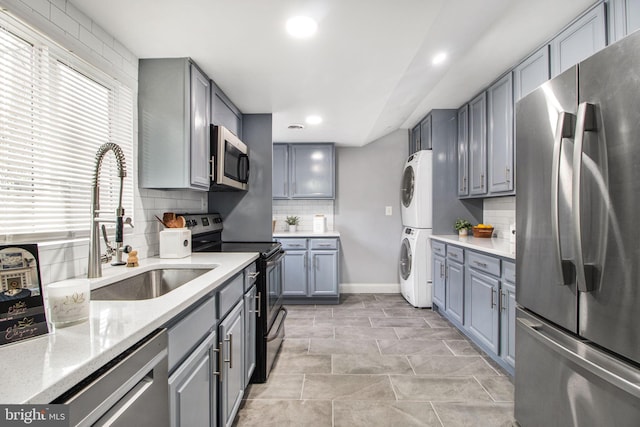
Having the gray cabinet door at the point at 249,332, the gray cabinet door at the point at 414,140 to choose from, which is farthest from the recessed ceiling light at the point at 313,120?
the gray cabinet door at the point at 249,332

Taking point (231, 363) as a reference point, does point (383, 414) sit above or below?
below

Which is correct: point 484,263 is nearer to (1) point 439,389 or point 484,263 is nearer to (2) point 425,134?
(1) point 439,389

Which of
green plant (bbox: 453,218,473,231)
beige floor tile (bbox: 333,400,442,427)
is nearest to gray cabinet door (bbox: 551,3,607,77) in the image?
green plant (bbox: 453,218,473,231)

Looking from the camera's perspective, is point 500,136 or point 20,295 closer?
point 20,295

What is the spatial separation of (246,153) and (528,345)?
2426 mm

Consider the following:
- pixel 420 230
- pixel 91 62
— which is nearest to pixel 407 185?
pixel 420 230

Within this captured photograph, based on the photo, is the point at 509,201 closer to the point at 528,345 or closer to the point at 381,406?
the point at 528,345

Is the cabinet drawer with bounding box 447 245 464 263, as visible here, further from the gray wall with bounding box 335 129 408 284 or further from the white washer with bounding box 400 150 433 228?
the gray wall with bounding box 335 129 408 284

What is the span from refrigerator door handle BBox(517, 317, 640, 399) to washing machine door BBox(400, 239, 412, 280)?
2451mm

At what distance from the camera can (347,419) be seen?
180 cm

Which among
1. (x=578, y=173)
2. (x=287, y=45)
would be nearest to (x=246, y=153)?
(x=287, y=45)

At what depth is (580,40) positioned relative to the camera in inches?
72.9

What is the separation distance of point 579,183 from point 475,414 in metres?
1.49

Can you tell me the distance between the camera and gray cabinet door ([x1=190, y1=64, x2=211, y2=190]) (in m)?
1.97
